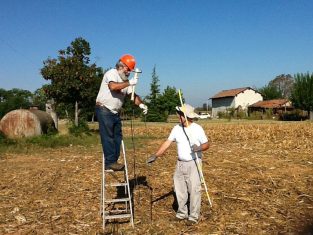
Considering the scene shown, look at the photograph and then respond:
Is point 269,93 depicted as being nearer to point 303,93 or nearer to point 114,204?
point 303,93

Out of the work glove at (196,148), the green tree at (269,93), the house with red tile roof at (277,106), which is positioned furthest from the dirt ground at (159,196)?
the green tree at (269,93)

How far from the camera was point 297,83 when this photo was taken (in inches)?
2608

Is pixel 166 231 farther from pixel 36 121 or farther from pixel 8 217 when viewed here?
pixel 36 121

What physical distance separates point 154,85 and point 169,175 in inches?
2210

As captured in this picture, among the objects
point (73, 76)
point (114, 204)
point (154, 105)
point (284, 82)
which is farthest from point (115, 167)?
point (284, 82)

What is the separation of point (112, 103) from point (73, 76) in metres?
20.7

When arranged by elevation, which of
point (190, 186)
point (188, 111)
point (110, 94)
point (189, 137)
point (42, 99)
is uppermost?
point (42, 99)

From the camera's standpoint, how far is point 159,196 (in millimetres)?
8758

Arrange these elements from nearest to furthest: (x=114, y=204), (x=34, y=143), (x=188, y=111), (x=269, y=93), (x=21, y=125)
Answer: (x=188, y=111), (x=114, y=204), (x=34, y=143), (x=21, y=125), (x=269, y=93)

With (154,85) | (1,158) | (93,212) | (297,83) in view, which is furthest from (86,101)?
(297,83)

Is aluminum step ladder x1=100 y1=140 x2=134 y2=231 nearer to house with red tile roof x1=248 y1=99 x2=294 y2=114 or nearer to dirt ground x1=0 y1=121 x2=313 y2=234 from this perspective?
dirt ground x1=0 y1=121 x2=313 y2=234

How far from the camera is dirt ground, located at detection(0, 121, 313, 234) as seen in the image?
6836 mm

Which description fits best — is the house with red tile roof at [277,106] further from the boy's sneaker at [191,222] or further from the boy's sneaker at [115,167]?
the boy's sneaker at [115,167]

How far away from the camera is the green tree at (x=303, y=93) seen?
2496 inches
